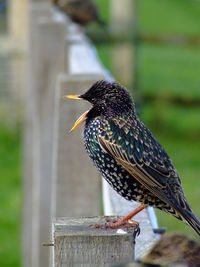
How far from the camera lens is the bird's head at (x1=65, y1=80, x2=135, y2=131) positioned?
4.10 metres

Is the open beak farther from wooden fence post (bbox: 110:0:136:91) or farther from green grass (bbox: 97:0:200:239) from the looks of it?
wooden fence post (bbox: 110:0:136:91)

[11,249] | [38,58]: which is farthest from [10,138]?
[38,58]

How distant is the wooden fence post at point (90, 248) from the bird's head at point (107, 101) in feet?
4.38

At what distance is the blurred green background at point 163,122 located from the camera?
1157 cm

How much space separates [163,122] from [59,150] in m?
10.7

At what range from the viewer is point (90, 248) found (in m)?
2.78

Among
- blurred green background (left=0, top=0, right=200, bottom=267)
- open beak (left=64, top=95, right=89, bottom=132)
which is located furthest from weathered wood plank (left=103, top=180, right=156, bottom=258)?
blurred green background (left=0, top=0, right=200, bottom=267)

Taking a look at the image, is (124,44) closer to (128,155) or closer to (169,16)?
(169,16)

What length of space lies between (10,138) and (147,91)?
2670mm

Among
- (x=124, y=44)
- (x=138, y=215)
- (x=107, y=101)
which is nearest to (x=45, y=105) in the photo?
(x=107, y=101)

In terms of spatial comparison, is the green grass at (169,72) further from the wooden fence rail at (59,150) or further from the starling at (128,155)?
the starling at (128,155)

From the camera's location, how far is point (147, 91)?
16812 mm

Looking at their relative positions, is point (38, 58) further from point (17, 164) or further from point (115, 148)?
point (17, 164)

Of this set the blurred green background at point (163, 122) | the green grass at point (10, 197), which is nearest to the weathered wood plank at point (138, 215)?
the blurred green background at point (163, 122)
